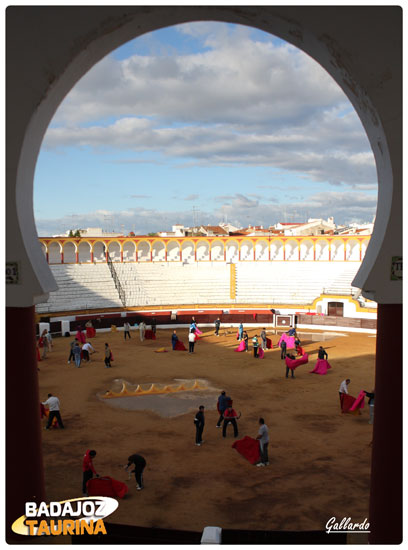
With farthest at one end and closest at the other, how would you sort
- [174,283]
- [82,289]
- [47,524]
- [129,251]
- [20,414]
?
[129,251]
[174,283]
[82,289]
[47,524]
[20,414]

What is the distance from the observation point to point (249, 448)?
12.0m

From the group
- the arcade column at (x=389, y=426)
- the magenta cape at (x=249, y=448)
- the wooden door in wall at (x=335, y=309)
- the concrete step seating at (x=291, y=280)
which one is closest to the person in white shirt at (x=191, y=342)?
the magenta cape at (x=249, y=448)

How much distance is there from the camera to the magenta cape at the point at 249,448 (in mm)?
11734

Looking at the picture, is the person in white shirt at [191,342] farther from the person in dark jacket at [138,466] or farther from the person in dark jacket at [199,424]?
the person in dark jacket at [138,466]

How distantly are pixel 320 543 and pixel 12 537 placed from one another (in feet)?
16.2

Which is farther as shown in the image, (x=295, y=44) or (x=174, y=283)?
(x=174, y=283)

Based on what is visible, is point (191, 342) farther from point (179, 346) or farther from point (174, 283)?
point (174, 283)

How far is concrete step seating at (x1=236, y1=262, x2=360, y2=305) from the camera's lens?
38906 millimetres

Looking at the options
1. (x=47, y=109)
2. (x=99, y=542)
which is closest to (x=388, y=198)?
(x=47, y=109)

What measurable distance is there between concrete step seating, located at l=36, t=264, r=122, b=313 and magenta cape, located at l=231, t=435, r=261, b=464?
961 inches

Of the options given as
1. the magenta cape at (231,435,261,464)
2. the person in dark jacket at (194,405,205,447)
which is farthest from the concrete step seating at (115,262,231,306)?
the magenta cape at (231,435,261,464)

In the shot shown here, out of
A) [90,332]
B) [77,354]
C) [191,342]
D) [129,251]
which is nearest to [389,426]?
[77,354]

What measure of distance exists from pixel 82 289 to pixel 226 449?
27991 mm

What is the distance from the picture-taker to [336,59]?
19.7ft
